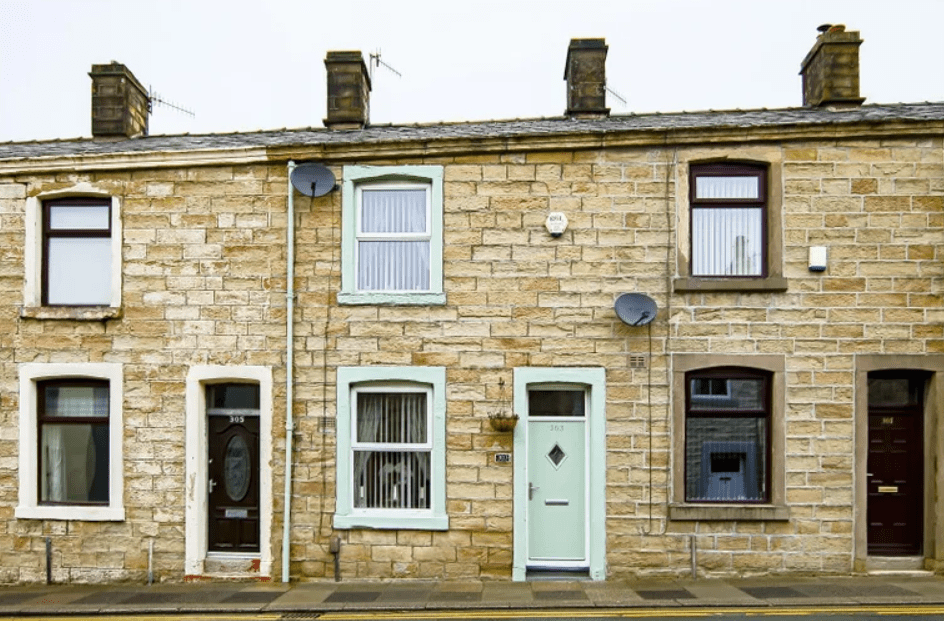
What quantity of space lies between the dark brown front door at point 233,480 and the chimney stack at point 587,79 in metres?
6.78

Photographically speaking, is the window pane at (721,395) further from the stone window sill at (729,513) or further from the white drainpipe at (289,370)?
the white drainpipe at (289,370)

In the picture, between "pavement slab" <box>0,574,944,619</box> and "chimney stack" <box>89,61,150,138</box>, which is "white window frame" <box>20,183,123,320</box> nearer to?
"chimney stack" <box>89,61,150,138</box>

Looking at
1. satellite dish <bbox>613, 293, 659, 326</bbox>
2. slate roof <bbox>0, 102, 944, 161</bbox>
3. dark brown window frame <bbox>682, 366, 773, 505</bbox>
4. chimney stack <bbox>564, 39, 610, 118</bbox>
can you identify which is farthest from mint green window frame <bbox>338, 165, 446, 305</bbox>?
dark brown window frame <bbox>682, 366, 773, 505</bbox>

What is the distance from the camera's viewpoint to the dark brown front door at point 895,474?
944cm

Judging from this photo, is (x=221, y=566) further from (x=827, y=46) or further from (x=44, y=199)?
(x=827, y=46)

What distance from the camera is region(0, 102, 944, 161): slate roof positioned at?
9523 mm

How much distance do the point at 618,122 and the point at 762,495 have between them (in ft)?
18.7

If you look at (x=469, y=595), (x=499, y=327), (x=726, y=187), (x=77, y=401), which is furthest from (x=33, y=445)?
(x=726, y=187)

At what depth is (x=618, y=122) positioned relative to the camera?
10.5 metres

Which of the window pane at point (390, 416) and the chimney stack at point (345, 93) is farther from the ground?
the chimney stack at point (345, 93)

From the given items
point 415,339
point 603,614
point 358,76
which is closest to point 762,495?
point 603,614

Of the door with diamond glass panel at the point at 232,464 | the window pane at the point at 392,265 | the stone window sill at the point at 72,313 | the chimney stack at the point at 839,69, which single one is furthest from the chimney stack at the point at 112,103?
the chimney stack at the point at 839,69

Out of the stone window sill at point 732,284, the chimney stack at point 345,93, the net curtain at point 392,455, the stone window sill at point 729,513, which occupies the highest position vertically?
the chimney stack at point 345,93

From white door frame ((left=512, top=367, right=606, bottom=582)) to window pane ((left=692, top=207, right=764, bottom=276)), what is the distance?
212 centimetres
